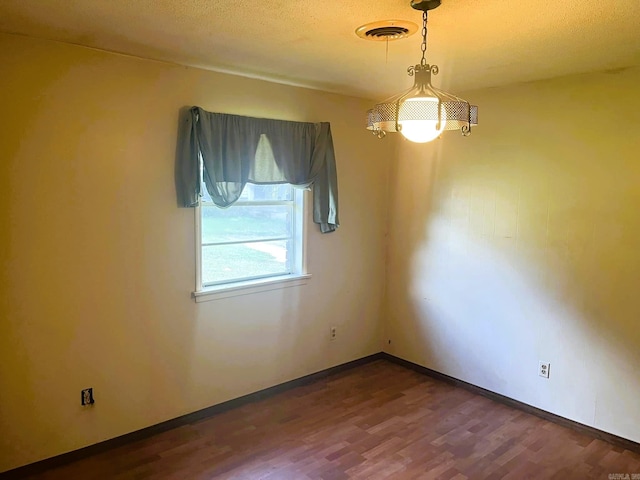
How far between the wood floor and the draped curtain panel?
1.48 meters

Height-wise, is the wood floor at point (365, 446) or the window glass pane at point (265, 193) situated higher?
the window glass pane at point (265, 193)

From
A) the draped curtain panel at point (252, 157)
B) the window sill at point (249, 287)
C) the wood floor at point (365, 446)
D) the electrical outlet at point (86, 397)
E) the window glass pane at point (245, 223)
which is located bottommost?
the wood floor at point (365, 446)

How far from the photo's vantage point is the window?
11.0 ft

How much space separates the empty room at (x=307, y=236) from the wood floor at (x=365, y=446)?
2 centimetres

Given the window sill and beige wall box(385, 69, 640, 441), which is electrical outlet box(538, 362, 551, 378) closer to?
beige wall box(385, 69, 640, 441)

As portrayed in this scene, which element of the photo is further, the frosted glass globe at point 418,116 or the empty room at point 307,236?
the empty room at point 307,236

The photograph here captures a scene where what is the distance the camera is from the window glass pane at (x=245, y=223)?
335 cm

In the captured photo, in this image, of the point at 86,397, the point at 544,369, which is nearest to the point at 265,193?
the point at 86,397

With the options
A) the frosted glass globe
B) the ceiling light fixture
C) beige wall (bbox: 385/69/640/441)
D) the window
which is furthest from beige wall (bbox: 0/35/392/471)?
the frosted glass globe

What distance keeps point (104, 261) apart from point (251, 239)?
3.53ft

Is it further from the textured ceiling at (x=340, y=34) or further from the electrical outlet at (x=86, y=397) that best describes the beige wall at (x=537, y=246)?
the electrical outlet at (x=86, y=397)

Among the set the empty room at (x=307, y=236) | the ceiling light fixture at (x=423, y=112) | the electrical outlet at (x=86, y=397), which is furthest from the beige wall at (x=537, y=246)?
the electrical outlet at (x=86, y=397)

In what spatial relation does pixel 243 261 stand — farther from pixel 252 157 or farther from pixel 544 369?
pixel 544 369

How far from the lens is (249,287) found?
3521mm
